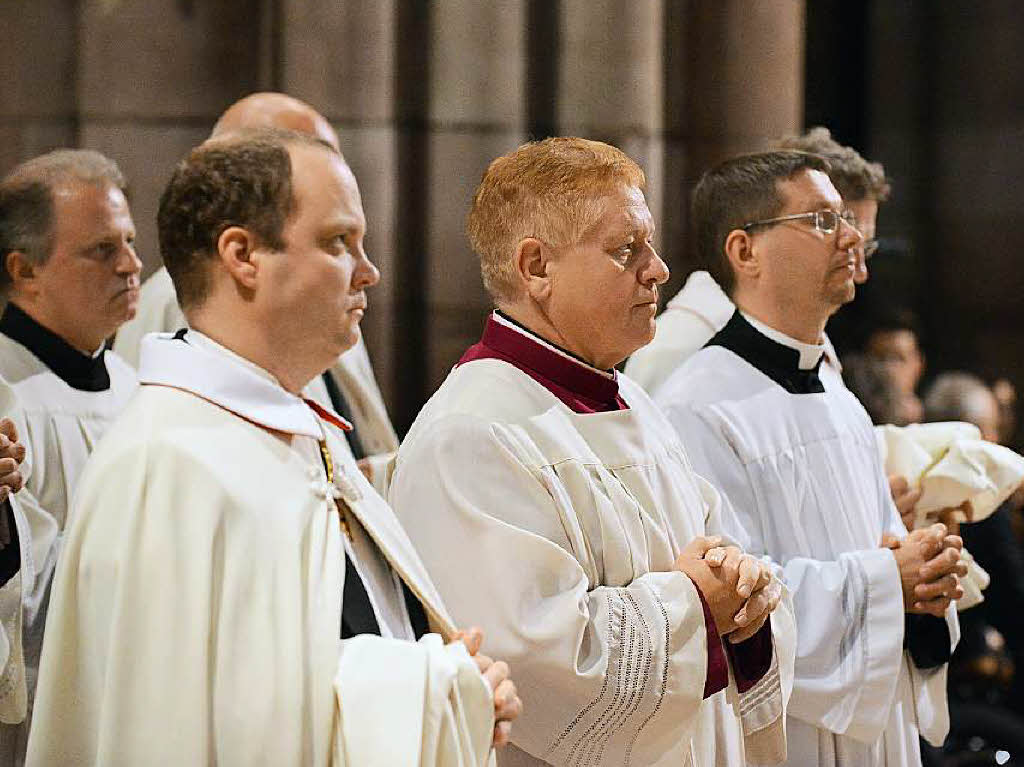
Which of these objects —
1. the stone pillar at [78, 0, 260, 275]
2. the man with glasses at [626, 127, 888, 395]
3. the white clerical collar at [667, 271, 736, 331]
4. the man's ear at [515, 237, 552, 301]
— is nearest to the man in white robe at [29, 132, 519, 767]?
the man's ear at [515, 237, 552, 301]

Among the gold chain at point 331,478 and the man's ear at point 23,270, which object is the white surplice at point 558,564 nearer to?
the gold chain at point 331,478

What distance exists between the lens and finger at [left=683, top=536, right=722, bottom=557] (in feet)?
11.2

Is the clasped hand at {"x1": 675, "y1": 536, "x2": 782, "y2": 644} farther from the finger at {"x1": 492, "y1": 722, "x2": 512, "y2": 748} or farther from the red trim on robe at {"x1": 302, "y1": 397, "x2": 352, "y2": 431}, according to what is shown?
the red trim on robe at {"x1": 302, "y1": 397, "x2": 352, "y2": 431}

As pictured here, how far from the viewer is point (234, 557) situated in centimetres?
258

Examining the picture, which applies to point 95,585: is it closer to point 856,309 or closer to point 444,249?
point 444,249

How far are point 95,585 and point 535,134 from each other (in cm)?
479

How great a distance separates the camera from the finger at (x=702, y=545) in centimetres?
341

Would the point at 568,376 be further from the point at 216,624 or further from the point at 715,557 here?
the point at 216,624

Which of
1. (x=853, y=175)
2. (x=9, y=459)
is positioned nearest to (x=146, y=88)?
(x=853, y=175)

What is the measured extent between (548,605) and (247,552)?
790 millimetres

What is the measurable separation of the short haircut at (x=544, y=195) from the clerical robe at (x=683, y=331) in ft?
5.53

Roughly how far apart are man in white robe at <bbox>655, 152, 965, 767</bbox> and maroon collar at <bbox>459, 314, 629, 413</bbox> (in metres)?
0.67

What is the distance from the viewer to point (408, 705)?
103 inches

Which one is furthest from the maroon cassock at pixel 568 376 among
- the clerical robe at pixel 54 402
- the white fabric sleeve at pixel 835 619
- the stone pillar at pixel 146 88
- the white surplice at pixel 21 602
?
the stone pillar at pixel 146 88
